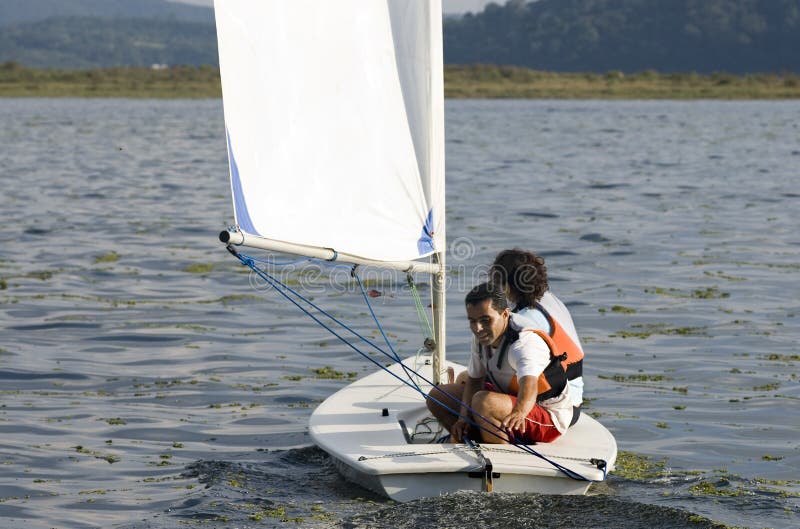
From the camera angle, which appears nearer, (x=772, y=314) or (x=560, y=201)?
(x=772, y=314)

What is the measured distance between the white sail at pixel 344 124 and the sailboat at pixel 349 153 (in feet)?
0.03

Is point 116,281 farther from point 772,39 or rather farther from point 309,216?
point 772,39

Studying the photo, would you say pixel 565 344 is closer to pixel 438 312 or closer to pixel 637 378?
pixel 438 312

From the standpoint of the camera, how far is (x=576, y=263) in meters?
18.8

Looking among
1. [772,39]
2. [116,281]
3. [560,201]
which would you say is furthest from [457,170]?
[772,39]

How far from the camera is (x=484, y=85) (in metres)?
90.4

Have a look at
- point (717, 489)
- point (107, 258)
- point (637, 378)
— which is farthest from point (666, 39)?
point (717, 489)

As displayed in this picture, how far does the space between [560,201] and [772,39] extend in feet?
507

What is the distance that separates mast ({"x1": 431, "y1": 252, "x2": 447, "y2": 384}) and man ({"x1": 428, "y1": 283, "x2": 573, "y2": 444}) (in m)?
0.85

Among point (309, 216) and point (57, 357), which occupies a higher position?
point (309, 216)

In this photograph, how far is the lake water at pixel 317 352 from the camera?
Result: 8.05 meters

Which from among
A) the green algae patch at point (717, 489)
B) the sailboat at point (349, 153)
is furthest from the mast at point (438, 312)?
the green algae patch at point (717, 489)

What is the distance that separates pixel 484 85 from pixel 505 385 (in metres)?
84.3

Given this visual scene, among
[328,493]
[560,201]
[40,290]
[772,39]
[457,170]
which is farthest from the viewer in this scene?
[772,39]
